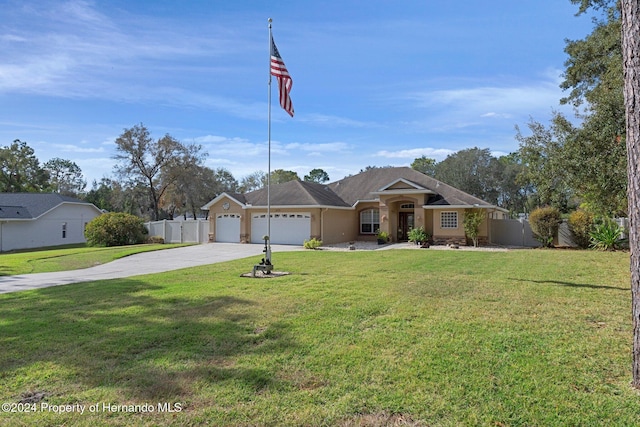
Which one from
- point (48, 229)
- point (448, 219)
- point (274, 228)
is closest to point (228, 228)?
point (274, 228)

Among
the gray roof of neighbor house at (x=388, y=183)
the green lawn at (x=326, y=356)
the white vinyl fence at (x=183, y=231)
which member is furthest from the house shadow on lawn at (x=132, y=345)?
the white vinyl fence at (x=183, y=231)

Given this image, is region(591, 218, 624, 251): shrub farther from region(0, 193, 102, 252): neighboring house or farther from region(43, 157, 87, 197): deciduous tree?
region(43, 157, 87, 197): deciduous tree

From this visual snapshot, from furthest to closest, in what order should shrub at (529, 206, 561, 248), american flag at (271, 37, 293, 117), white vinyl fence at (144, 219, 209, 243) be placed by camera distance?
white vinyl fence at (144, 219, 209, 243) < shrub at (529, 206, 561, 248) < american flag at (271, 37, 293, 117)

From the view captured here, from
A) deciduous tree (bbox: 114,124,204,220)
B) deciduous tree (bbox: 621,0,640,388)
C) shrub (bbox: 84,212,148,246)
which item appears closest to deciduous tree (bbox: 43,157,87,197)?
deciduous tree (bbox: 114,124,204,220)

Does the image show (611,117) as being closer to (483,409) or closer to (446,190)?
(483,409)

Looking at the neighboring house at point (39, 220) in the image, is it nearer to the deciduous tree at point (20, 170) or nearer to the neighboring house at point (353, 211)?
the neighboring house at point (353, 211)

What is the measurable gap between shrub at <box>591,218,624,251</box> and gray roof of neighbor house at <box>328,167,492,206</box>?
20.0ft

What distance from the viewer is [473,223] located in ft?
77.1

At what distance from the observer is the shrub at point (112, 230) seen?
27.8m

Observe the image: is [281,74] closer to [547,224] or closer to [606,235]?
[606,235]

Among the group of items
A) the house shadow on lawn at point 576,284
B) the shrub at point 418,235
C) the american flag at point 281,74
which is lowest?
the house shadow on lawn at point 576,284

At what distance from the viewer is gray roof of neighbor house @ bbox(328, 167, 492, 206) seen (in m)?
25.2

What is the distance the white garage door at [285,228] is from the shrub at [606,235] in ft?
52.7

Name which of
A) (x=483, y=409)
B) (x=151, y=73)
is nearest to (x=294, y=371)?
(x=483, y=409)
